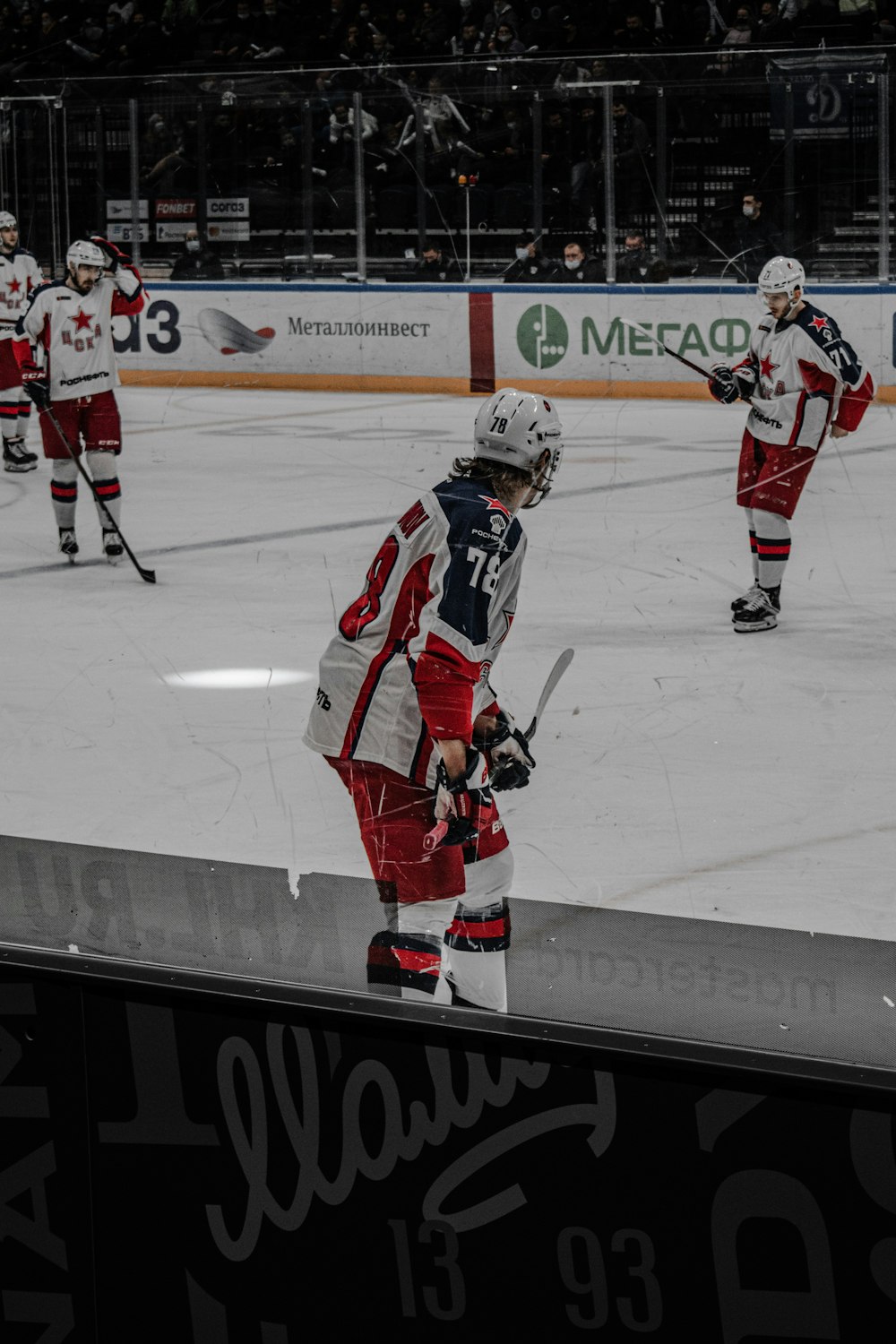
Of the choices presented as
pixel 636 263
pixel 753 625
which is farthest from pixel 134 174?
pixel 753 625

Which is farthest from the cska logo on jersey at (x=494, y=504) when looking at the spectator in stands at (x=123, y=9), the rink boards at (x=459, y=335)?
the spectator in stands at (x=123, y=9)

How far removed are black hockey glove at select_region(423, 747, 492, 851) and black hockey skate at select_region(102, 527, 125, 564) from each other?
4614 mm

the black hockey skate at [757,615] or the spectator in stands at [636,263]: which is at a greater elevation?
the spectator in stands at [636,263]

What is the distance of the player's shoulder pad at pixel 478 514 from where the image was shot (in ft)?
7.02

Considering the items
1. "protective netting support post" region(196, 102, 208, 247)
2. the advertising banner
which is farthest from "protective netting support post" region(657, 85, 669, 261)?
"protective netting support post" region(196, 102, 208, 247)

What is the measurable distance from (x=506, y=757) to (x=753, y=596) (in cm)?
344

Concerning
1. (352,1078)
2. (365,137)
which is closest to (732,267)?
(365,137)

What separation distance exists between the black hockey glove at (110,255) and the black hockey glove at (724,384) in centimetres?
224

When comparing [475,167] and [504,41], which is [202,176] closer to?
[475,167]

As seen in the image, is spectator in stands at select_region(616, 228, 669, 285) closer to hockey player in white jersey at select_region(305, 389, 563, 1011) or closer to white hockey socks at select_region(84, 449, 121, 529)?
white hockey socks at select_region(84, 449, 121, 529)

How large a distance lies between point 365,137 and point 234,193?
4.28 ft

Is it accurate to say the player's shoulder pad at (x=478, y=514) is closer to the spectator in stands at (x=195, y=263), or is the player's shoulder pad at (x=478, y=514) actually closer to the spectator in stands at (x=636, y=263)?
the spectator in stands at (x=636, y=263)

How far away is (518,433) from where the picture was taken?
2.26 meters

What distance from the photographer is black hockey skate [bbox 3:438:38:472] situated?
9.33m
